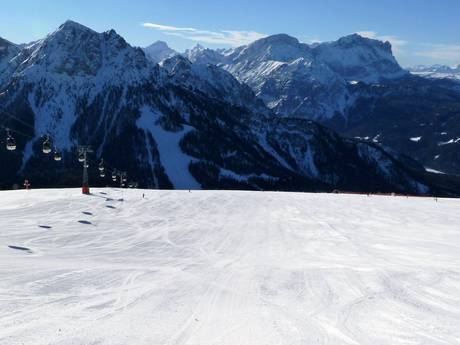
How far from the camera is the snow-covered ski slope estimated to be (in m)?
11.9

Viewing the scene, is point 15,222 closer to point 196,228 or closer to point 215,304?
point 196,228

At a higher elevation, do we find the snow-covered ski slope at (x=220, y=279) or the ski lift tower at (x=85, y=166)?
the ski lift tower at (x=85, y=166)

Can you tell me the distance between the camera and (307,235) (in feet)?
91.2

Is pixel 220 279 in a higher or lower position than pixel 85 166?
lower

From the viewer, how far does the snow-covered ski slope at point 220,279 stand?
469 inches

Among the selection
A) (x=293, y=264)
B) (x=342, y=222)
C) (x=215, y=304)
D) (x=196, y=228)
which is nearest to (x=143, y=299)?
(x=215, y=304)

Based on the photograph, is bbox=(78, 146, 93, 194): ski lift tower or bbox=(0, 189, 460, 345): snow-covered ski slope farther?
bbox=(78, 146, 93, 194): ski lift tower

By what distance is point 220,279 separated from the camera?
17.2 metres

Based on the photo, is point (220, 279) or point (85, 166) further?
point (85, 166)

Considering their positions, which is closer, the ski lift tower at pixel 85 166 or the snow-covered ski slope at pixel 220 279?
the snow-covered ski slope at pixel 220 279

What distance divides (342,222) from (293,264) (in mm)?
14046

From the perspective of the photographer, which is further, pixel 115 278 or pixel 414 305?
pixel 115 278

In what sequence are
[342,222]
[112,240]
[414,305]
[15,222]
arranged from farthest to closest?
[342,222] → [15,222] → [112,240] → [414,305]

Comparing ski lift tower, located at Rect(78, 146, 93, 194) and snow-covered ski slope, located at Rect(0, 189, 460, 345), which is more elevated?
ski lift tower, located at Rect(78, 146, 93, 194)
